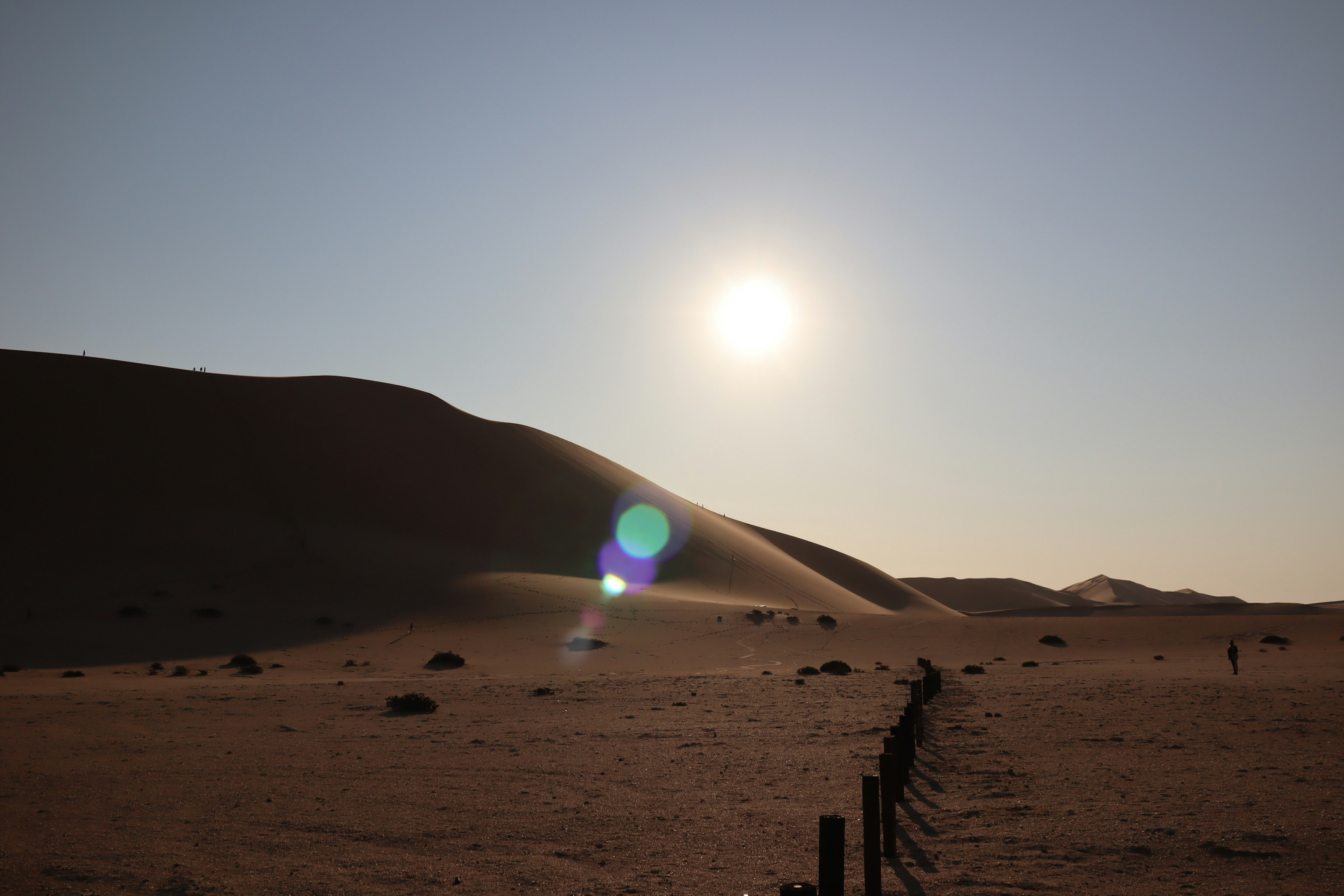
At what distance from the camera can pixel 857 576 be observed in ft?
329

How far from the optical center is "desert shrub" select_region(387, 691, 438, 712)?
18.8m

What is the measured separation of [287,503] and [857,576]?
209ft

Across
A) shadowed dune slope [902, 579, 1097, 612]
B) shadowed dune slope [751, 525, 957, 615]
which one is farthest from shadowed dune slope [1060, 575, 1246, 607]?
shadowed dune slope [751, 525, 957, 615]

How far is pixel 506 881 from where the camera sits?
7410mm

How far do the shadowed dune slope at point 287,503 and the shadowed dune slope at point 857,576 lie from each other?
6454 millimetres

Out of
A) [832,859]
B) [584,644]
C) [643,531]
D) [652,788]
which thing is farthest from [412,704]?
[643,531]

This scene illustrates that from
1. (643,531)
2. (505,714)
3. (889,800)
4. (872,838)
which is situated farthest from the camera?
(643,531)

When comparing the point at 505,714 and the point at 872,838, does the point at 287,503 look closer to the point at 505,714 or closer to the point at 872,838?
the point at 505,714

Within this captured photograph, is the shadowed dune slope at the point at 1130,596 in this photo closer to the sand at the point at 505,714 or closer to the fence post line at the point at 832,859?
the sand at the point at 505,714

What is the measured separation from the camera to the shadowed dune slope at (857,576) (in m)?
93.6

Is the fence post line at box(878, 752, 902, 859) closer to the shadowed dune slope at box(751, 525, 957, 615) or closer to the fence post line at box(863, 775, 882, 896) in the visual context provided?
the fence post line at box(863, 775, 882, 896)

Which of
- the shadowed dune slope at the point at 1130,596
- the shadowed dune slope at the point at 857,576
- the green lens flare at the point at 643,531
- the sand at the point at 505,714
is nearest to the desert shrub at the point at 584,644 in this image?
the sand at the point at 505,714

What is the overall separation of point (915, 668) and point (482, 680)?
15125mm

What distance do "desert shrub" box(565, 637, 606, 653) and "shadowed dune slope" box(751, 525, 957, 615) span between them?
181 feet
